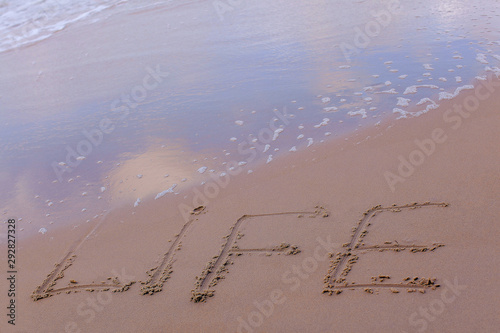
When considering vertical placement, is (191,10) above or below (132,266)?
above

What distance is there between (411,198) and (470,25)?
4.72m

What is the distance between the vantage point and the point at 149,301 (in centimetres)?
312

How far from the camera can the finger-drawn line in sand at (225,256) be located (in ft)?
10.3

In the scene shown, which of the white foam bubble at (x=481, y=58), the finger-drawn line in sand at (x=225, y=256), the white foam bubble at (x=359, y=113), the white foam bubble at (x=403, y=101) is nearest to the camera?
the finger-drawn line in sand at (x=225, y=256)

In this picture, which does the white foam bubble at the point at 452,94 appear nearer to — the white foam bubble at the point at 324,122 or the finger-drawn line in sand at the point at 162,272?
the white foam bubble at the point at 324,122

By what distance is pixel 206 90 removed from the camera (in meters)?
6.17

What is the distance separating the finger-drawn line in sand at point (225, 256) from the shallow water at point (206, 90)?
818mm

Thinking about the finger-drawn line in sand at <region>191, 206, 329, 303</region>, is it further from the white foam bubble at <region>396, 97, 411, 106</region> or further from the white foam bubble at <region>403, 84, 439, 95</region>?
the white foam bubble at <region>403, 84, 439, 95</region>

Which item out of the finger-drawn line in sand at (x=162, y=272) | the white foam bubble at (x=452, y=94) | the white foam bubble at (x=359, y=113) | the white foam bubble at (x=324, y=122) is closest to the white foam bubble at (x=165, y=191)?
the finger-drawn line in sand at (x=162, y=272)

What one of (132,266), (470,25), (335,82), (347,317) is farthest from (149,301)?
(470,25)

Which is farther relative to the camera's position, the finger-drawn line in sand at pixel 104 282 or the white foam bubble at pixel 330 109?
the white foam bubble at pixel 330 109

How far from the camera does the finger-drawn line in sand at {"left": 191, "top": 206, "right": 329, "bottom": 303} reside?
3.13 metres

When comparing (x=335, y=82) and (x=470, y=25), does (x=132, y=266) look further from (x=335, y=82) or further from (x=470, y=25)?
(x=470, y=25)

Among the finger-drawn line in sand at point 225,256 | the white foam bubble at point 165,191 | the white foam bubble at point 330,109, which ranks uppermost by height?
the white foam bubble at point 330,109
